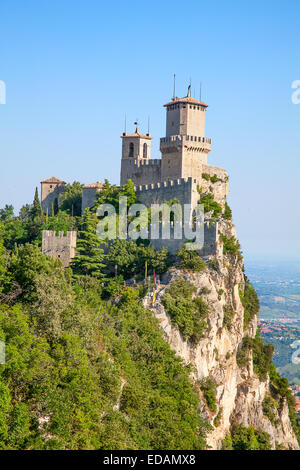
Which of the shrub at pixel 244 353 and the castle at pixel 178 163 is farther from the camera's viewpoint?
the castle at pixel 178 163

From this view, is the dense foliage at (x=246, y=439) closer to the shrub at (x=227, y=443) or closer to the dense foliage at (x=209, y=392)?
the shrub at (x=227, y=443)

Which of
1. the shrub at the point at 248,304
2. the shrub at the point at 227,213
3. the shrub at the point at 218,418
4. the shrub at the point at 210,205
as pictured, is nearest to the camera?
the shrub at the point at 218,418

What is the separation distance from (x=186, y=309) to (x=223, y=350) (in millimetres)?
5648

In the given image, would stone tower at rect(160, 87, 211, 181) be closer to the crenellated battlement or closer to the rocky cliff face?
the crenellated battlement

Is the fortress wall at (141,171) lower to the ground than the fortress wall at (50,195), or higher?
higher

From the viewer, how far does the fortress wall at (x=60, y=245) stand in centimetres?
4616

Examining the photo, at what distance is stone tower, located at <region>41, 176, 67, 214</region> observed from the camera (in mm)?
60500

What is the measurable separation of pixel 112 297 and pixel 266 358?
50.1 feet

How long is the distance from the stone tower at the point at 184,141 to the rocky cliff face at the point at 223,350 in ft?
21.5

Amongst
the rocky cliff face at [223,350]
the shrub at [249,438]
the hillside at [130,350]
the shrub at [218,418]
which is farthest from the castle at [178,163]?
the shrub at [249,438]

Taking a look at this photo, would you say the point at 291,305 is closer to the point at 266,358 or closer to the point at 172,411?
the point at 266,358

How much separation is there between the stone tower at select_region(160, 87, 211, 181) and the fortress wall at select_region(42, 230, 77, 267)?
9934 millimetres
